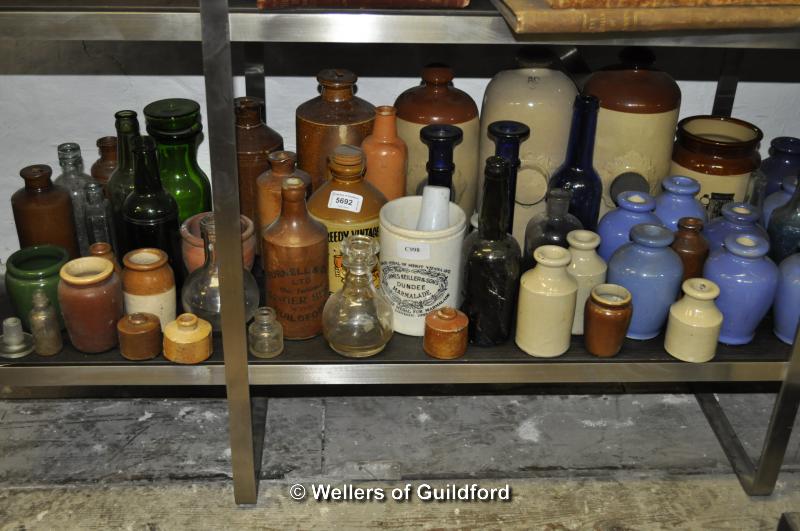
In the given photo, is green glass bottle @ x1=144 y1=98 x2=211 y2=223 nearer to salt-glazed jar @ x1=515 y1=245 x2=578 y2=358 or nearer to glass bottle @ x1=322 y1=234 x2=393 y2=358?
glass bottle @ x1=322 y1=234 x2=393 y2=358

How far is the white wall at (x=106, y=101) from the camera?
1.85m

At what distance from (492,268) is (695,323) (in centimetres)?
36

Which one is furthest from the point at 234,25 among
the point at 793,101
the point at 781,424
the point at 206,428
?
the point at 793,101

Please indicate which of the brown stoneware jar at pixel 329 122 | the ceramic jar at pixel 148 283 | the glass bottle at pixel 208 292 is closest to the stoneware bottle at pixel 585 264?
the brown stoneware jar at pixel 329 122

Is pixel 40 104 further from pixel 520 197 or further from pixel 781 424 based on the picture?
pixel 781 424

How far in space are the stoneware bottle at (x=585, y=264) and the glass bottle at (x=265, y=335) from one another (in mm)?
526

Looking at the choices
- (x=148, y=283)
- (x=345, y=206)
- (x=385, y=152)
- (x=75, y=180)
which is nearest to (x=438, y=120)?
(x=385, y=152)

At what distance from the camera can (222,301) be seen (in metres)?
1.39

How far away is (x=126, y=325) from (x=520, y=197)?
77 centimetres

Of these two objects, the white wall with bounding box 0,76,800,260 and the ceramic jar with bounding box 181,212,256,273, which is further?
the white wall with bounding box 0,76,800,260

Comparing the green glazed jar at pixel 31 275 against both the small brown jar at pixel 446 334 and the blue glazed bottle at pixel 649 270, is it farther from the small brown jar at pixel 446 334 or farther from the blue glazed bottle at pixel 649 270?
the blue glazed bottle at pixel 649 270

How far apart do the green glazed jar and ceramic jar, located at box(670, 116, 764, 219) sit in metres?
1.19

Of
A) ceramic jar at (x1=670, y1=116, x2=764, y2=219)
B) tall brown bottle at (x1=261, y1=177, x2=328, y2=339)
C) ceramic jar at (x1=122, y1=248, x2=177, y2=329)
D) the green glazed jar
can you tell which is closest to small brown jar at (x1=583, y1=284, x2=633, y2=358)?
ceramic jar at (x1=670, y1=116, x2=764, y2=219)

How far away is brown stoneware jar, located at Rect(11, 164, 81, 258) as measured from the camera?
5.23 feet
